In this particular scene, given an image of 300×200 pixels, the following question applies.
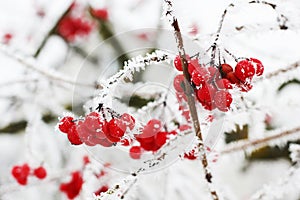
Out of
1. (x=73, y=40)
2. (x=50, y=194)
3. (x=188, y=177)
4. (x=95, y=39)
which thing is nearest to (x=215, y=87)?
(x=188, y=177)

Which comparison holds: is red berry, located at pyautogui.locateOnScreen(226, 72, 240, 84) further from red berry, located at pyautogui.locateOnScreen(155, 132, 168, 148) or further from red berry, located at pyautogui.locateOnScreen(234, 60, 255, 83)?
red berry, located at pyautogui.locateOnScreen(155, 132, 168, 148)

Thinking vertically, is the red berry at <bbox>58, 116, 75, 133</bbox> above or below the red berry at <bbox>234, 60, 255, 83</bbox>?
below

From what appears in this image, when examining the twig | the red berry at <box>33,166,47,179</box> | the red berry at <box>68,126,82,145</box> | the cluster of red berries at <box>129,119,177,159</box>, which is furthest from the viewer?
the red berry at <box>33,166,47,179</box>

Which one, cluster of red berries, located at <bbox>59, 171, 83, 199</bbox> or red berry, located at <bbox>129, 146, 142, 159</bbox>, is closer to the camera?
red berry, located at <bbox>129, 146, 142, 159</bbox>

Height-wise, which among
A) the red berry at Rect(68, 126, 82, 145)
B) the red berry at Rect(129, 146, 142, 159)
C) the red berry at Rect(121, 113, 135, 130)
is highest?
the red berry at Rect(129, 146, 142, 159)

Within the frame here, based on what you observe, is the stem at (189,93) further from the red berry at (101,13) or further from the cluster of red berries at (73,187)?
the red berry at (101,13)

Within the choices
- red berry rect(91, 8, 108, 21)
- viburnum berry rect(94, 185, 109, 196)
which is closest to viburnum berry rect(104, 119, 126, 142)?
viburnum berry rect(94, 185, 109, 196)

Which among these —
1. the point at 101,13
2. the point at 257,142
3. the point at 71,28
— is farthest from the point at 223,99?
the point at 71,28

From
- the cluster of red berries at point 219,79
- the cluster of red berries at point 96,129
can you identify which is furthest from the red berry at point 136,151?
the cluster of red berries at point 219,79

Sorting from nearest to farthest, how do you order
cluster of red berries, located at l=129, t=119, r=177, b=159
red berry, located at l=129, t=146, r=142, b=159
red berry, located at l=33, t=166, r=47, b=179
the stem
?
the stem → cluster of red berries, located at l=129, t=119, r=177, b=159 → red berry, located at l=129, t=146, r=142, b=159 → red berry, located at l=33, t=166, r=47, b=179
